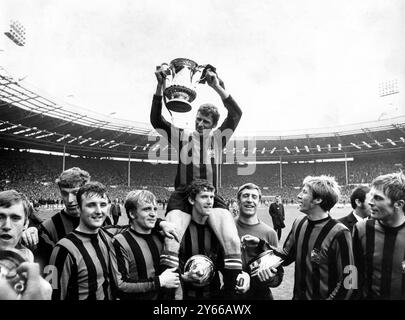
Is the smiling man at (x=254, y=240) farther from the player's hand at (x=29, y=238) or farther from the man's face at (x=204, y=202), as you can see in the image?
the player's hand at (x=29, y=238)

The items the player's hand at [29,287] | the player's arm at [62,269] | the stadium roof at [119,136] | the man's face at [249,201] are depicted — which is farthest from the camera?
the stadium roof at [119,136]

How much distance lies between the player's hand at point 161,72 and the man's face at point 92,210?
1048 millimetres

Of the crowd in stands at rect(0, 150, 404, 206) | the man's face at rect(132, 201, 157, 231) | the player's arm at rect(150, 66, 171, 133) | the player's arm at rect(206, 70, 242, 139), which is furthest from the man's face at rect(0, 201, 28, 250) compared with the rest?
the crowd in stands at rect(0, 150, 404, 206)

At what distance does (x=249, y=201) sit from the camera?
2854mm

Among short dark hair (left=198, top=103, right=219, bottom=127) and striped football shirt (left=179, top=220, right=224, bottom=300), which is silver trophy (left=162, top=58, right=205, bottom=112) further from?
striped football shirt (left=179, top=220, right=224, bottom=300)

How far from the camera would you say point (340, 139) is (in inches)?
1232

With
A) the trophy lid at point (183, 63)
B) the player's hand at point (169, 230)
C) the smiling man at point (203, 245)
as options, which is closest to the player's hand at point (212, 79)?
the trophy lid at point (183, 63)

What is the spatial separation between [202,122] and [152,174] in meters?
34.5

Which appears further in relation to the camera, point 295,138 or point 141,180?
point 141,180

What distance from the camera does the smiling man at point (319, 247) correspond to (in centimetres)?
231

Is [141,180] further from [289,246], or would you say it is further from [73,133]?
[289,246]

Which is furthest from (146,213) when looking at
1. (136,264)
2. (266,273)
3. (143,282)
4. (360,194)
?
(360,194)
